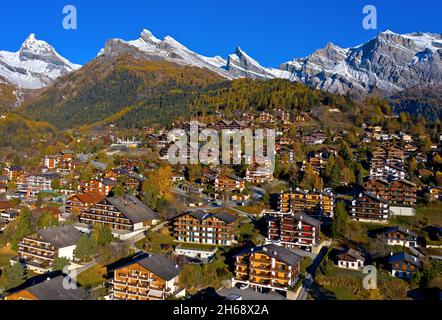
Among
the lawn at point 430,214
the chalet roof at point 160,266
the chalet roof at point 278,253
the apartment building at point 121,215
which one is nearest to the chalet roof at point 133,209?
the apartment building at point 121,215

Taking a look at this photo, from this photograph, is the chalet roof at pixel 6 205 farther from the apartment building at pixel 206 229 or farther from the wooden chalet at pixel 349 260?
the wooden chalet at pixel 349 260

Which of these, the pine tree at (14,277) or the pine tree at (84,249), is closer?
the pine tree at (14,277)

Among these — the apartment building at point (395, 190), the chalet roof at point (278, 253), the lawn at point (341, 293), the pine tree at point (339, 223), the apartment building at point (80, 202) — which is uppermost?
the apartment building at point (395, 190)

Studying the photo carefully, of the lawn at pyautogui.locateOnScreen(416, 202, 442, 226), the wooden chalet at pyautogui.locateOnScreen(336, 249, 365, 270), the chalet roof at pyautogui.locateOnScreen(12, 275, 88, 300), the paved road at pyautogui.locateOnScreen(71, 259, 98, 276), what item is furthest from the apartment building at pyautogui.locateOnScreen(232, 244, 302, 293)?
the lawn at pyautogui.locateOnScreen(416, 202, 442, 226)

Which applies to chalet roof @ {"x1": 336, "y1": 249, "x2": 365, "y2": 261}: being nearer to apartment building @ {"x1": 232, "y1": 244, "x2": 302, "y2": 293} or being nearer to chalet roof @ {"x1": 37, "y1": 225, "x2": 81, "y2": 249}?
apartment building @ {"x1": 232, "y1": 244, "x2": 302, "y2": 293}
